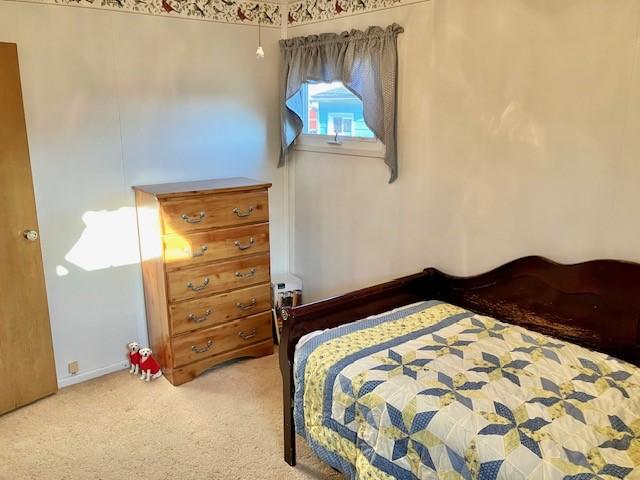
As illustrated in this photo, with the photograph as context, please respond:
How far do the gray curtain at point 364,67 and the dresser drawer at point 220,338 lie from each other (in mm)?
1293

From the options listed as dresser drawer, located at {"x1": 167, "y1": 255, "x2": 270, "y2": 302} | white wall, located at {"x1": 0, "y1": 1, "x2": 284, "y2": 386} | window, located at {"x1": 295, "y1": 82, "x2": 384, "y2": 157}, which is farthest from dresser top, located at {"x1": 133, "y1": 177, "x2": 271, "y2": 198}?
window, located at {"x1": 295, "y1": 82, "x2": 384, "y2": 157}

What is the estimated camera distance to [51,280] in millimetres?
2857

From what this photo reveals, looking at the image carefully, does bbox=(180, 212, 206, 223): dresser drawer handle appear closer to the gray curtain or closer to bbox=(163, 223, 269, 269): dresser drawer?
bbox=(163, 223, 269, 269): dresser drawer

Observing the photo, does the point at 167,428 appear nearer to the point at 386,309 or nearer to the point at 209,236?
the point at 209,236

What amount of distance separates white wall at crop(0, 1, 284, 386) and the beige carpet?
0.34 m

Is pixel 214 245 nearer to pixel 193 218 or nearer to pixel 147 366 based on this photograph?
pixel 193 218

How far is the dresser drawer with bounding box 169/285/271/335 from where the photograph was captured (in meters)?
2.96

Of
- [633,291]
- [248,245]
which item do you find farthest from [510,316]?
[248,245]

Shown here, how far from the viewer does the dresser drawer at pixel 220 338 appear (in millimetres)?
3002

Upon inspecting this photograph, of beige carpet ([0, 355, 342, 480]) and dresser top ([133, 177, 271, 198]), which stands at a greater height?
dresser top ([133, 177, 271, 198])

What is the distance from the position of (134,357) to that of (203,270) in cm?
73

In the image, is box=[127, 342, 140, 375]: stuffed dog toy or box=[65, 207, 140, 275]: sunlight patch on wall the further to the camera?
box=[127, 342, 140, 375]: stuffed dog toy

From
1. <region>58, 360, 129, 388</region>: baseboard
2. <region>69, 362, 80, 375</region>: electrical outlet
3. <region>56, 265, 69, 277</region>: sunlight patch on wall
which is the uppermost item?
<region>56, 265, 69, 277</region>: sunlight patch on wall

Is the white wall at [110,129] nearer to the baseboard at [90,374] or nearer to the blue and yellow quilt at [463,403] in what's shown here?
the baseboard at [90,374]
